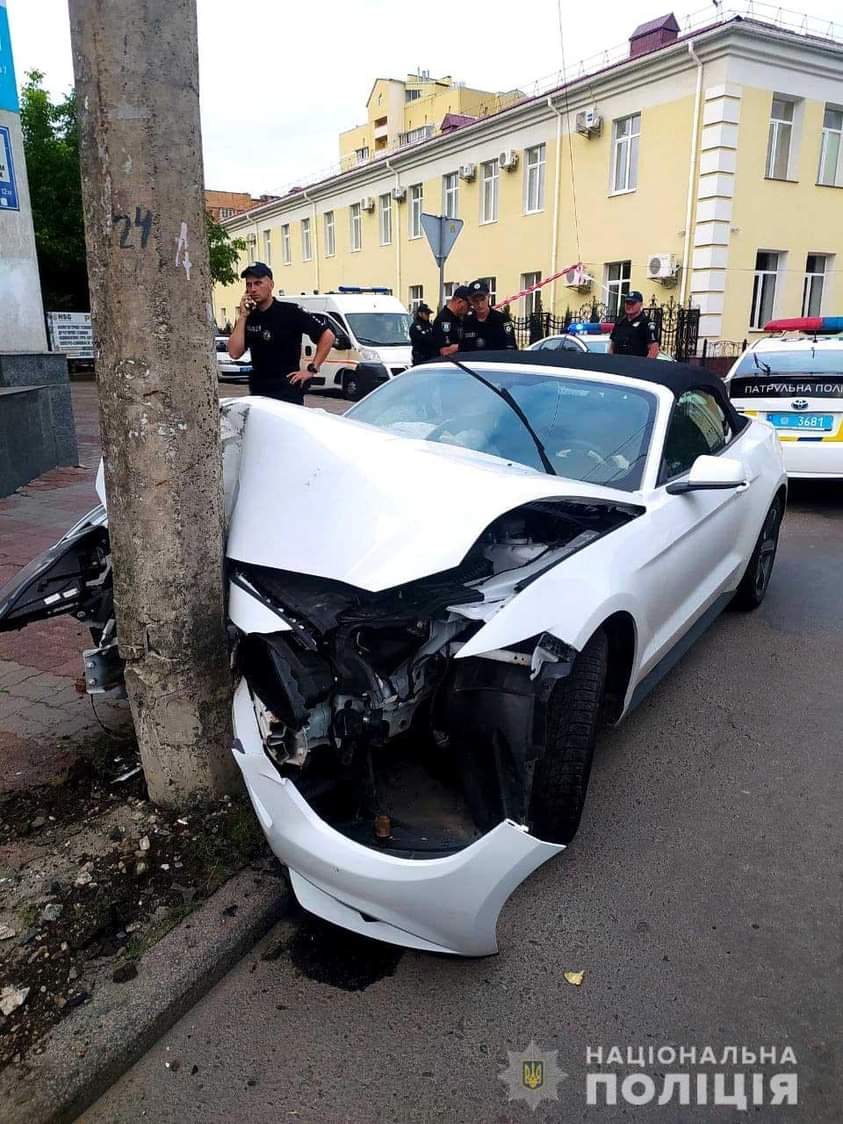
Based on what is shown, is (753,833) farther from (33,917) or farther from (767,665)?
(33,917)

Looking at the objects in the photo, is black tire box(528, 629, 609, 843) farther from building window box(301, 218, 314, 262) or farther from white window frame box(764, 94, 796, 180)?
building window box(301, 218, 314, 262)

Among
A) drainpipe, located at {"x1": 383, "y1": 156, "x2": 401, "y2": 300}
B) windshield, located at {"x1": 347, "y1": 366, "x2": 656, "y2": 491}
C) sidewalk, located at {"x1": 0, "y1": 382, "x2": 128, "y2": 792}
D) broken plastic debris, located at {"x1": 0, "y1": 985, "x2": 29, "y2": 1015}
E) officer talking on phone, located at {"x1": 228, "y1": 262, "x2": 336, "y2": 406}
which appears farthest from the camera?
drainpipe, located at {"x1": 383, "y1": 156, "x2": 401, "y2": 300}

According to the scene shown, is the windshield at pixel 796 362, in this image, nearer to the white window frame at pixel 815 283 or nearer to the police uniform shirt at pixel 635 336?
the police uniform shirt at pixel 635 336

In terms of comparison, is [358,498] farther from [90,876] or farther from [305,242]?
[305,242]

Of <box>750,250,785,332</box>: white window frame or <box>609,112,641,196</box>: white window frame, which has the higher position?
<box>609,112,641,196</box>: white window frame

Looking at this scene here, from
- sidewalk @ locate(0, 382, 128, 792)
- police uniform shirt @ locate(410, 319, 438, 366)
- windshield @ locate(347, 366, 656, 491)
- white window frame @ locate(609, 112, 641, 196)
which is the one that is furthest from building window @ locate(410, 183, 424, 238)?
windshield @ locate(347, 366, 656, 491)

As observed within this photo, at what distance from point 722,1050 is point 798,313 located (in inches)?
874

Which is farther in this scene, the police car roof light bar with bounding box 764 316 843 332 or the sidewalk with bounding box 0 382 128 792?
the police car roof light bar with bounding box 764 316 843 332

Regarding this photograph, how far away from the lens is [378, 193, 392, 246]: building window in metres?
31.1

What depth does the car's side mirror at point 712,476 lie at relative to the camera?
3.41 metres

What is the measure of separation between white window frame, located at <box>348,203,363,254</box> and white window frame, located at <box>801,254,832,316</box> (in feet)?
58.9

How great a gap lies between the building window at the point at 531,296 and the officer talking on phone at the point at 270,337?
19202 mm

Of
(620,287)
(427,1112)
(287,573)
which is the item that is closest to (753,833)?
(427,1112)

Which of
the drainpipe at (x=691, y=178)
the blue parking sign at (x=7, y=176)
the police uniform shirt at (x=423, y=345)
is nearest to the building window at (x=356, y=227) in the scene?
the drainpipe at (x=691, y=178)
